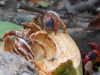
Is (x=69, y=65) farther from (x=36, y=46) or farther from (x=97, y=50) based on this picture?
(x=97, y=50)

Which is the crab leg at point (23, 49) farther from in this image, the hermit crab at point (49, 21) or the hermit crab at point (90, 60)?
the hermit crab at point (90, 60)

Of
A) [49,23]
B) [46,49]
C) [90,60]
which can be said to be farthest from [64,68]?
[90,60]

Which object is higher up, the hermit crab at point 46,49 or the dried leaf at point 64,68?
the hermit crab at point 46,49

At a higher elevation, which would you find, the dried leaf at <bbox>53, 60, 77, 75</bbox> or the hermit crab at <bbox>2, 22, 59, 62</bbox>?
the hermit crab at <bbox>2, 22, 59, 62</bbox>

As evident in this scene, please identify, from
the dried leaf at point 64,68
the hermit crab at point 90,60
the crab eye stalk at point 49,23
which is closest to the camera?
the dried leaf at point 64,68

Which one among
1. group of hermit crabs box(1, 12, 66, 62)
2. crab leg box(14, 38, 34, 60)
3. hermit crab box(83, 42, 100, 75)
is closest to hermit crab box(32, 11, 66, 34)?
group of hermit crabs box(1, 12, 66, 62)

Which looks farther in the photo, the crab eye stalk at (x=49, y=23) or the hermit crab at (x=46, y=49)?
the crab eye stalk at (x=49, y=23)

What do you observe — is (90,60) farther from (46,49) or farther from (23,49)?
(23,49)

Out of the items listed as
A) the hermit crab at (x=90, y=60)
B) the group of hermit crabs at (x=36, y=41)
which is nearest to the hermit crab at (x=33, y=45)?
the group of hermit crabs at (x=36, y=41)

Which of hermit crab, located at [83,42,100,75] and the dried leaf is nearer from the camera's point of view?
the dried leaf

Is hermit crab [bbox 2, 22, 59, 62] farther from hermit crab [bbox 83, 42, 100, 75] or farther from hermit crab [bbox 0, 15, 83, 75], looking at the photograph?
hermit crab [bbox 83, 42, 100, 75]
